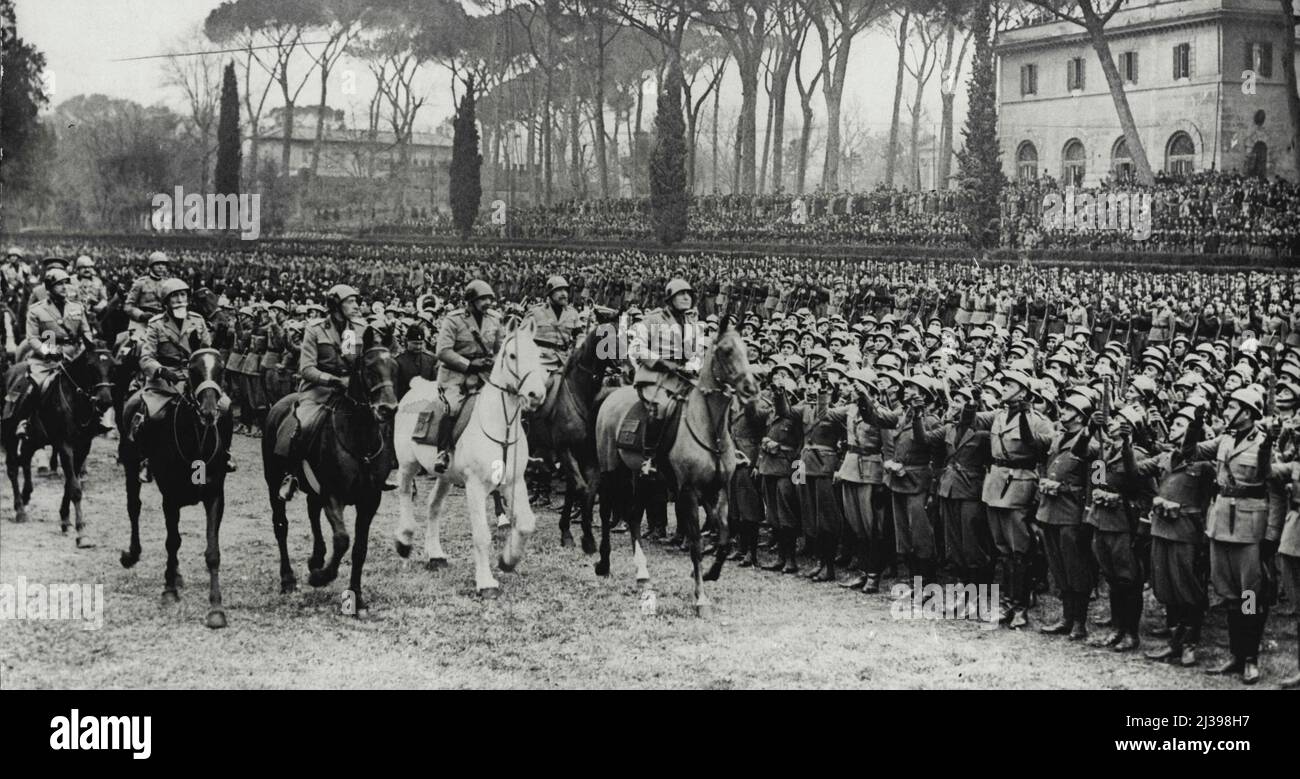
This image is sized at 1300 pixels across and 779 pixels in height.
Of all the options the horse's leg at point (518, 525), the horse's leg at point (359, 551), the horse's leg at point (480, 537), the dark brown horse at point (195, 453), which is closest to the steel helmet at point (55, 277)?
the dark brown horse at point (195, 453)

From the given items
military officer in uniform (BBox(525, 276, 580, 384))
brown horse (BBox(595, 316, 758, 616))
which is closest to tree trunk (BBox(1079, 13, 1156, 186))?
military officer in uniform (BBox(525, 276, 580, 384))

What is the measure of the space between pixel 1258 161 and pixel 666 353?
17.7 meters

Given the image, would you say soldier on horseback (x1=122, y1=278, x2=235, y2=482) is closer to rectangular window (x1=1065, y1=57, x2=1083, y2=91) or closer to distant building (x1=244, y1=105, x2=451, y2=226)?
distant building (x1=244, y1=105, x2=451, y2=226)

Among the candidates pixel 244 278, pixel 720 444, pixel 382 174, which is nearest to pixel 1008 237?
pixel 244 278

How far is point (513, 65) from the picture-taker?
143ft

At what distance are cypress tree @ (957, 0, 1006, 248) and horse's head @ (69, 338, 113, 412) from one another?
17.7 metres

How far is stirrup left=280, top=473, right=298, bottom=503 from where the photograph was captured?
1039 cm

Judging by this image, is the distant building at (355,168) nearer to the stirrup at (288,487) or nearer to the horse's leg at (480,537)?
the stirrup at (288,487)

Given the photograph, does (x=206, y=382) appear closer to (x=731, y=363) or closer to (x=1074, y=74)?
(x=731, y=363)

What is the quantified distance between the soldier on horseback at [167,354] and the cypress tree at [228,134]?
1875cm

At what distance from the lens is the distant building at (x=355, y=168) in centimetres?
3553

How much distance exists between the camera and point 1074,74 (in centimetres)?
4062

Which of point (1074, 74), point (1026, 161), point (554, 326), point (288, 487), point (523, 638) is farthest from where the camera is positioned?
point (1026, 161)

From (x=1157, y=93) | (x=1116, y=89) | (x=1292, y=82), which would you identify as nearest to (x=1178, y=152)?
(x=1157, y=93)
